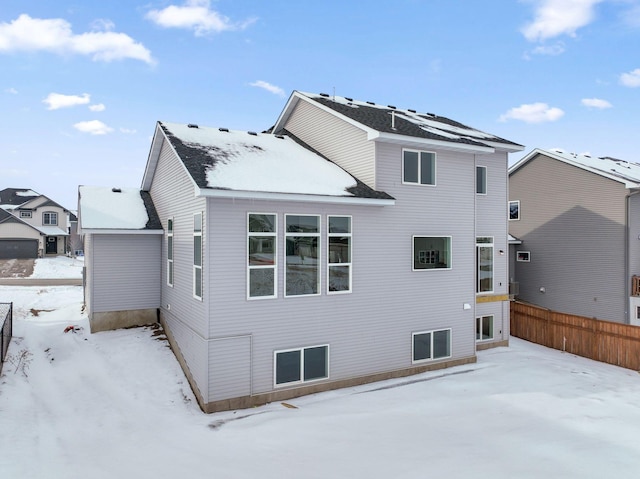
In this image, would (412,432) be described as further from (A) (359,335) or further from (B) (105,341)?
(B) (105,341)

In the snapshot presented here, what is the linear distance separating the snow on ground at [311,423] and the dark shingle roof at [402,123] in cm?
758

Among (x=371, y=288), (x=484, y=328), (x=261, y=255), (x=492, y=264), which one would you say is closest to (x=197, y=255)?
(x=261, y=255)

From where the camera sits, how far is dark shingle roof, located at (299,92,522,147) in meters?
13.2

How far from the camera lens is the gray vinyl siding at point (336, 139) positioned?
42.6 feet

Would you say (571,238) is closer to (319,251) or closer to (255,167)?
(319,251)

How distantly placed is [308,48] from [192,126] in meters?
7.20

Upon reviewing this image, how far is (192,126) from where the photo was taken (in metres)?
14.6

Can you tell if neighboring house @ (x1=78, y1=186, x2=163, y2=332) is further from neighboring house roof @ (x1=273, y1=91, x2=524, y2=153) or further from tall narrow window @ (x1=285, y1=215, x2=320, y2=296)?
neighboring house roof @ (x1=273, y1=91, x2=524, y2=153)

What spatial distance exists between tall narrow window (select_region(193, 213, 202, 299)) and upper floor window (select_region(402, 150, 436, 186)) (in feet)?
20.6

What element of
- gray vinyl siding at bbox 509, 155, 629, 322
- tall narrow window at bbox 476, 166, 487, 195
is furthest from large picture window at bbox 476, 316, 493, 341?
gray vinyl siding at bbox 509, 155, 629, 322

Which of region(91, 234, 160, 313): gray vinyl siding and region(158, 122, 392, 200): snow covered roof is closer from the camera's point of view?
region(158, 122, 392, 200): snow covered roof

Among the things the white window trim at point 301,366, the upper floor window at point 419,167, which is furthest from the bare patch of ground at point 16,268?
the upper floor window at point 419,167

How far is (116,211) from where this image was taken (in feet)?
51.6

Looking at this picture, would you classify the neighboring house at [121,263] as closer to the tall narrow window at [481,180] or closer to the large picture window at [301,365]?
the large picture window at [301,365]
